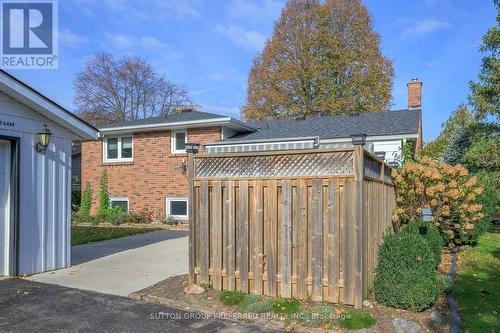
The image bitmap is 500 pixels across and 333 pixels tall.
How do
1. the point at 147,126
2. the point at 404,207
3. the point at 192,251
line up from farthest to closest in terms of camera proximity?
the point at 147,126 → the point at 404,207 → the point at 192,251

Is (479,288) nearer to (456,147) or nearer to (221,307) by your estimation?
(221,307)

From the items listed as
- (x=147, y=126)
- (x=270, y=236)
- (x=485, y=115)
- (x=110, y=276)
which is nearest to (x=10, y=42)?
(x=147, y=126)

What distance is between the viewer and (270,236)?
5941 millimetres

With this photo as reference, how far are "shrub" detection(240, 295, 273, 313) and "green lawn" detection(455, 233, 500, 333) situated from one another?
7.75 ft

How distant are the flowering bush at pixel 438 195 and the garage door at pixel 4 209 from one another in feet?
24.5

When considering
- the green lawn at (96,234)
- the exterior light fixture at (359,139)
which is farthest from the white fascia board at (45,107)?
the exterior light fixture at (359,139)

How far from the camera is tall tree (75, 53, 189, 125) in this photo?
38.5m

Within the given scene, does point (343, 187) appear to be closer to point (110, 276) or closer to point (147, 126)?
point (110, 276)

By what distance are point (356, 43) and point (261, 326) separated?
91.2 feet

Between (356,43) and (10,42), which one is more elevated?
(356,43)

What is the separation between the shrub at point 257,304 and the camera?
5.34 meters

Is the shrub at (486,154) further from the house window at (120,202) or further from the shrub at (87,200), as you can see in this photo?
the shrub at (87,200)

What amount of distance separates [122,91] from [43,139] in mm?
34531

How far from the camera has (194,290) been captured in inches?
240
